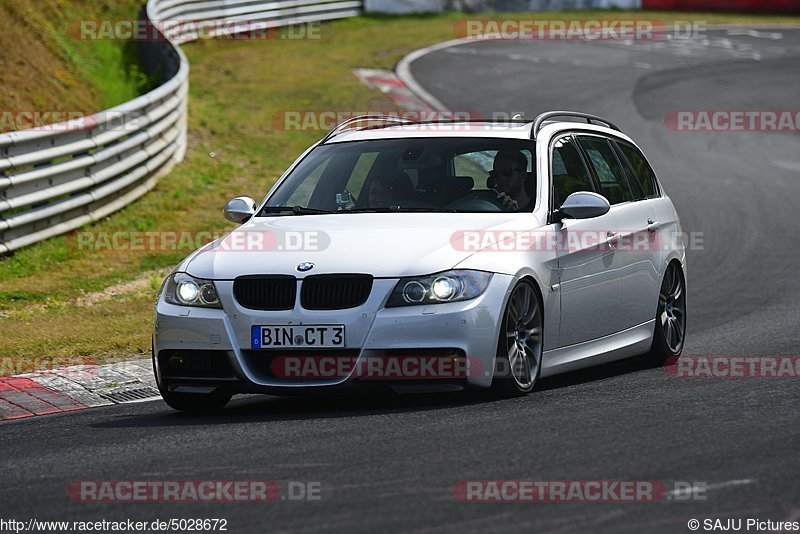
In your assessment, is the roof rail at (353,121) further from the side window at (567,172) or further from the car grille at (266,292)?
the car grille at (266,292)

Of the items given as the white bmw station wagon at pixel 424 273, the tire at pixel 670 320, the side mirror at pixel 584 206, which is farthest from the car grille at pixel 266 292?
the tire at pixel 670 320

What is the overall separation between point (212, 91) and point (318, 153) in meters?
16.5

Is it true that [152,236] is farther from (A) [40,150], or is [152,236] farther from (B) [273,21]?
(B) [273,21]

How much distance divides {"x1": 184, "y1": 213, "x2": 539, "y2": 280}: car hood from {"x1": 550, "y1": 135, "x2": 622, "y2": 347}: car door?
379mm

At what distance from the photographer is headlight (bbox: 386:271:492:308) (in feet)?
25.4

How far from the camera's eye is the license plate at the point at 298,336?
773cm

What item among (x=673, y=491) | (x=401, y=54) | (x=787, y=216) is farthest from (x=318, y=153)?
(x=401, y=54)

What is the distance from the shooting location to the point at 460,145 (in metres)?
9.33

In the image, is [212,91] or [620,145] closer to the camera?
[620,145]

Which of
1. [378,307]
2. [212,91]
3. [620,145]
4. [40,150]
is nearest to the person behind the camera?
[378,307]

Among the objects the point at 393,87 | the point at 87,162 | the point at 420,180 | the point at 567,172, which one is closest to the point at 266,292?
the point at 420,180

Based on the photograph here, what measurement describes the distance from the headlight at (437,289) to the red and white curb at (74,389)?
93.1 inches

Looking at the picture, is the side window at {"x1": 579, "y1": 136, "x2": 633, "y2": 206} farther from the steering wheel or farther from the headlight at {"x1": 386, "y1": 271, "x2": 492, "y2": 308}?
the headlight at {"x1": 386, "y1": 271, "x2": 492, "y2": 308}

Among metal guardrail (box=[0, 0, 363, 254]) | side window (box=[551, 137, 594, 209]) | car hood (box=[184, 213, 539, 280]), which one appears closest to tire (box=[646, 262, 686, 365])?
side window (box=[551, 137, 594, 209])
